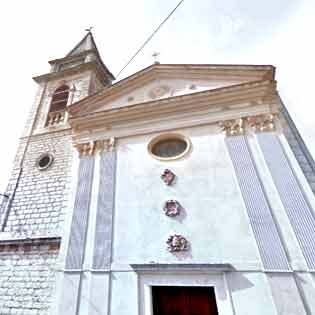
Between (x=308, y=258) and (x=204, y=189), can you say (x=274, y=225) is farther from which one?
(x=204, y=189)

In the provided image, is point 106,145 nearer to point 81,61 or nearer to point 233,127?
point 233,127

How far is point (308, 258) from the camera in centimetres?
375

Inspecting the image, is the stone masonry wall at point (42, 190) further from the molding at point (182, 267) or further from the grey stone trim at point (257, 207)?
the grey stone trim at point (257, 207)

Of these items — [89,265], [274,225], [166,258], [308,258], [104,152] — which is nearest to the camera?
[308,258]

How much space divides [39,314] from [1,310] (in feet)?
3.73

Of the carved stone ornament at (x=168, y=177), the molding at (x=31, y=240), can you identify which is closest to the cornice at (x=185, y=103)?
the carved stone ornament at (x=168, y=177)

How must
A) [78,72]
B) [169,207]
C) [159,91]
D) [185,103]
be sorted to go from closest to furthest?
[169,207], [185,103], [159,91], [78,72]

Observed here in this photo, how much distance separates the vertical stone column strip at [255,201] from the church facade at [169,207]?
0.07 ft

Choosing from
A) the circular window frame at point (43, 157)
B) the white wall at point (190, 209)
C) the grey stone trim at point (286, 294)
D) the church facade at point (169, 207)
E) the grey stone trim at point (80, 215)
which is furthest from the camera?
the circular window frame at point (43, 157)

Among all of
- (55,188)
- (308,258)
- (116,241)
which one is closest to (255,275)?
(308,258)

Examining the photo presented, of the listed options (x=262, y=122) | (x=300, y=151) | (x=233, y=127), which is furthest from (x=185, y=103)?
(x=300, y=151)

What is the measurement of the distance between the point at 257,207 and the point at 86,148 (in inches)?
190

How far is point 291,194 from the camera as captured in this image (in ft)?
14.3

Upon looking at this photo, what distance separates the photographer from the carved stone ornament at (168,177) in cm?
520
